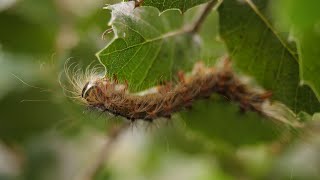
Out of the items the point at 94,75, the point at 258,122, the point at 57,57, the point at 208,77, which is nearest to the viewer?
the point at 94,75

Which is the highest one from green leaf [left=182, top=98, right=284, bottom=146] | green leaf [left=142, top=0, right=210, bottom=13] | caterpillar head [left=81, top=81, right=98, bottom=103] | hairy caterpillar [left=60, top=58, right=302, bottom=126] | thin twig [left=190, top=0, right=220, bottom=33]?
green leaf [left=142, top=0, right=210, bottom=13]

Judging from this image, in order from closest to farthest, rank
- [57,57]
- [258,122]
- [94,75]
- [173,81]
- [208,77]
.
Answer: [94,75]
[173,81]
[208,77]
[258,122]
[57,57]

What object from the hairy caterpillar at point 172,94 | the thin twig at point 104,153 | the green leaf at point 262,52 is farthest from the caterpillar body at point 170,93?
the thin twig at point 104,153

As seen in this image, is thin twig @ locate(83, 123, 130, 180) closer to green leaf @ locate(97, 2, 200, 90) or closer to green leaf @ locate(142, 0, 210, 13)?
green leaf @ locate(97, 2, 200, 90)

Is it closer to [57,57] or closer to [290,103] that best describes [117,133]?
[57,57]

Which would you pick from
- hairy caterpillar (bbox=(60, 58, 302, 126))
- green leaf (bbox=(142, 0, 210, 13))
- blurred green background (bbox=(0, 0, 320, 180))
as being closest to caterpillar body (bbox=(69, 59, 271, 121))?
hairy caterpillar (bbox=(60, 58, 302, 126))

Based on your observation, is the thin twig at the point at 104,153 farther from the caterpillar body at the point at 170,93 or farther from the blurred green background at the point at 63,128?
the caterpillar body at the point at 170,93

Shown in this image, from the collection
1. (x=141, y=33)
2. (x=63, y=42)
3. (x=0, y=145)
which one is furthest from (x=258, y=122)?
(x=0, y=145)
